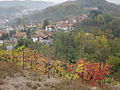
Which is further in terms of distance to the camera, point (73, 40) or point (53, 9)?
point (53, 9)

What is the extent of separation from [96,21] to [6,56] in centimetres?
4212

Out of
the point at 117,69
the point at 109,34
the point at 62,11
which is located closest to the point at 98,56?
the point at 117,69

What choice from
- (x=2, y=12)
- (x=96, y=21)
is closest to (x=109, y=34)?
(x=96, y=21)

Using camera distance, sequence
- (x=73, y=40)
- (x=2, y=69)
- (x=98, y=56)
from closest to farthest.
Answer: (x=2, y=69), (x=98, y=56), (x=73, y=40)

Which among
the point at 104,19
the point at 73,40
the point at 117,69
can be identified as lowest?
the point at 117,69

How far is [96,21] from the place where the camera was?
170 feet

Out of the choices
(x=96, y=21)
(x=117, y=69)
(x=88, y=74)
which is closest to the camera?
(x=88, y=74)

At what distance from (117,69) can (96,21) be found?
3343 centimetres

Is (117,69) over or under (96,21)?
under

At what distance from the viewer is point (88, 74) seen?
9.63 meters

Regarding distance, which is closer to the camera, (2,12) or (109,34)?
(109,34)

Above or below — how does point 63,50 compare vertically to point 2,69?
below

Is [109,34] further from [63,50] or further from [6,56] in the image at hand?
[6,56]

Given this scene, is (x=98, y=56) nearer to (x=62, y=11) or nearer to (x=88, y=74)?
(x=88, y=74)
